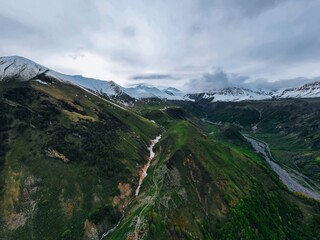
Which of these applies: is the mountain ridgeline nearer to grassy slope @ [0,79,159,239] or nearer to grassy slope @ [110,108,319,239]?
grassy slope @ [0,79,159,239]

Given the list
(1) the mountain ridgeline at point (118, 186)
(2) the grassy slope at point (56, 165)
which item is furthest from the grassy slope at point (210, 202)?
(2) the grassy slope at point (56, 165)

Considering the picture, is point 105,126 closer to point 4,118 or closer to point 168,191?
point 4,118

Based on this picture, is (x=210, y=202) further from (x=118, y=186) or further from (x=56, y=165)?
(x=56, y=165)

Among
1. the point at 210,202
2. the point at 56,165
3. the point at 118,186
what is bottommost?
the point at 118,186

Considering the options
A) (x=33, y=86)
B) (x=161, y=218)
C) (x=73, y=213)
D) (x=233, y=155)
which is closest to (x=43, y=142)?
(x=73, y=213)

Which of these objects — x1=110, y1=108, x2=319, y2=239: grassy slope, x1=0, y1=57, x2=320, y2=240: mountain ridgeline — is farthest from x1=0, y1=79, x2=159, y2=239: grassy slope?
x1=110, y1=108, x2=319, y2=239: grassy slope

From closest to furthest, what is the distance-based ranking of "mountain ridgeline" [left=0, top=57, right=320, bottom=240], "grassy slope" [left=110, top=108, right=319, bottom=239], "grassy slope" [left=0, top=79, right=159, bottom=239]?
"grassy slope" [left=110, top=108, right=319, bottom=239] → "mountain ridgeline" [left=0, top=57, right=320, bottom=240] → "grassy slope" [left=0, top=79, right=159, bottom=239]

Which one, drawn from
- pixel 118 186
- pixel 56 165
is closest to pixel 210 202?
pixel 118 186

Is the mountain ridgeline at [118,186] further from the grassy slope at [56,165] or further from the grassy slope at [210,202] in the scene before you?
the grassy slope at [210,202]
